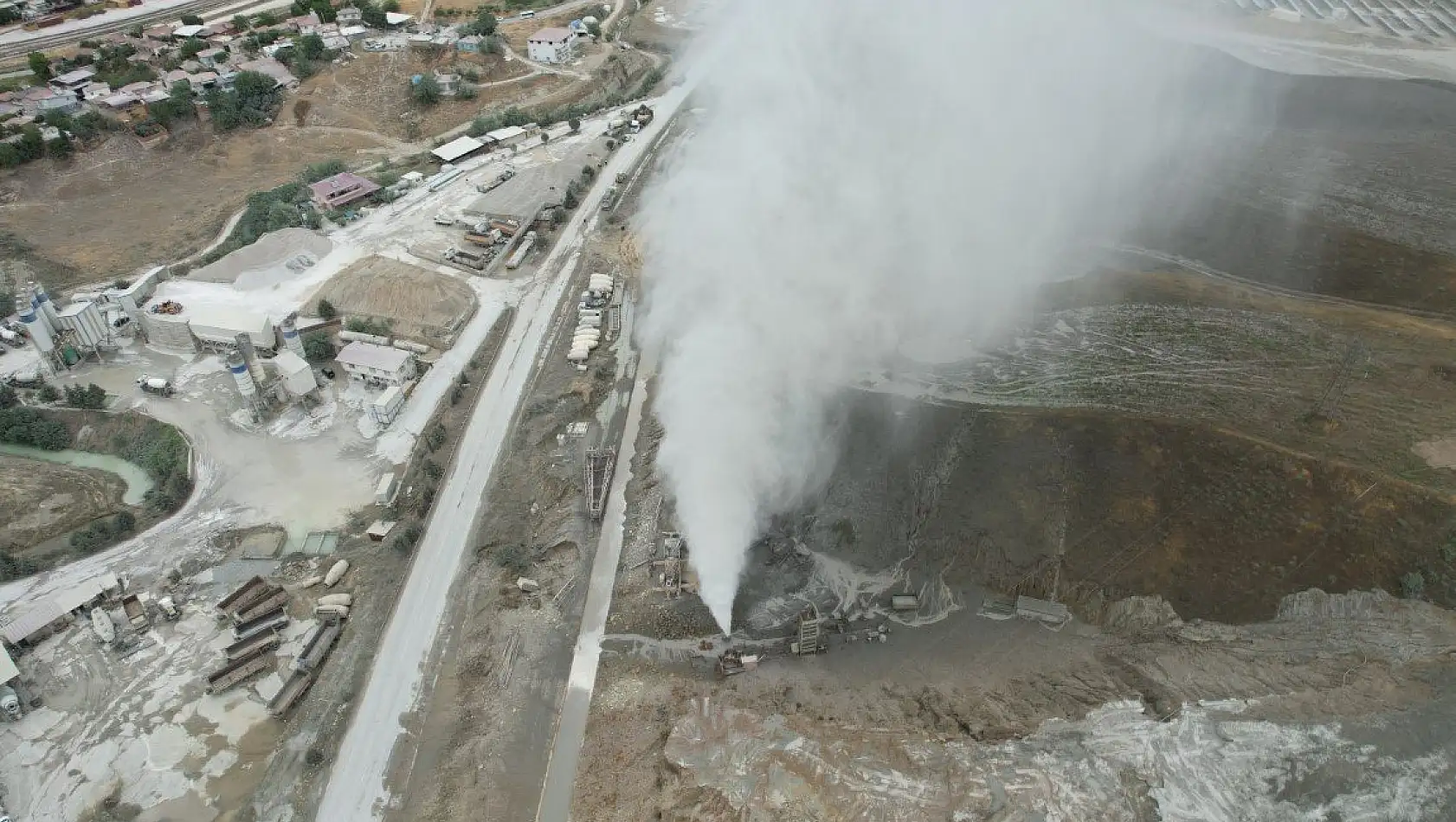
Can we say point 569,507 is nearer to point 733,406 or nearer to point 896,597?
point 733,406

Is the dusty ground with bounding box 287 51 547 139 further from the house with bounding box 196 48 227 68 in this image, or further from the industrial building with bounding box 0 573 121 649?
the industrial building with bounding box 0 573 121 649

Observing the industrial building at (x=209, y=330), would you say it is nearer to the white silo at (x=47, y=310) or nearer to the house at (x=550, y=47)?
the white silo at (x=47, y=310)

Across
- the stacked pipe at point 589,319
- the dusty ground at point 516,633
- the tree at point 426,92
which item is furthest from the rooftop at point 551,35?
the dusty ground at point 516,633

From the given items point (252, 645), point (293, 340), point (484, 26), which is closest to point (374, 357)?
point (293, 340)

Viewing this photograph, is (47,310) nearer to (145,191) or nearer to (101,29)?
(145,191)

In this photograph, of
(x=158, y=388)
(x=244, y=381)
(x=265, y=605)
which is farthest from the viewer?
(x=158, y=388)
